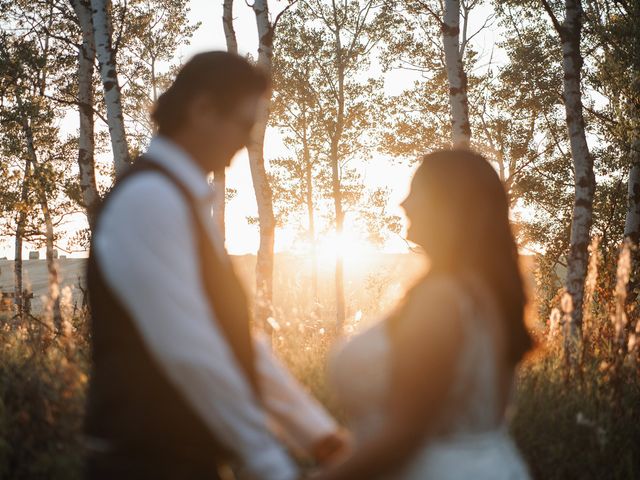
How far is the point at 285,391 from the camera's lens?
1980 mm

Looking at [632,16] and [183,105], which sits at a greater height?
[632,16]

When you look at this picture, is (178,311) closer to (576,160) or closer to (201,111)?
(201,111)

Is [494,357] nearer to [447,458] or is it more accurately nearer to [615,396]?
[447,458]

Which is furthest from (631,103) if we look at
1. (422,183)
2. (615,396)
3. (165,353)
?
(165,353)

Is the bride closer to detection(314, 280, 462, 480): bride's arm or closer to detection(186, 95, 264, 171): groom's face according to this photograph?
detection(314, 280, 462, 480): bride's arm

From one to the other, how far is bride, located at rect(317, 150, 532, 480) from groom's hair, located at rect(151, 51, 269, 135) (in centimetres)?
66

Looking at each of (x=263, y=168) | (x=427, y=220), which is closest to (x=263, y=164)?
(x=263, y=168)

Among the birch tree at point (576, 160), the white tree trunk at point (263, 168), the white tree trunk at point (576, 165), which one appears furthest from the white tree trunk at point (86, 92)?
the white tree trunk at point (576, 165)

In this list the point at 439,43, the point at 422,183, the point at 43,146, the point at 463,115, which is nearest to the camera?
the point at 422,183

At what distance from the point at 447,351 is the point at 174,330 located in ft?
2.20

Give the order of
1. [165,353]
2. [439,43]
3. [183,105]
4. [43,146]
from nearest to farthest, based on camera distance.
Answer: [165,353]
[183,105]
[439,43]
[43,146]

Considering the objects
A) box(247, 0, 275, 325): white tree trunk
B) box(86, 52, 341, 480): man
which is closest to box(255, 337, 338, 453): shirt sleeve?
box(86, 52, 341, 480): man

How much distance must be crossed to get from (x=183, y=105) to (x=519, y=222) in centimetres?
2723

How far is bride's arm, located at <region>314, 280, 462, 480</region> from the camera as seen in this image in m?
1.69
